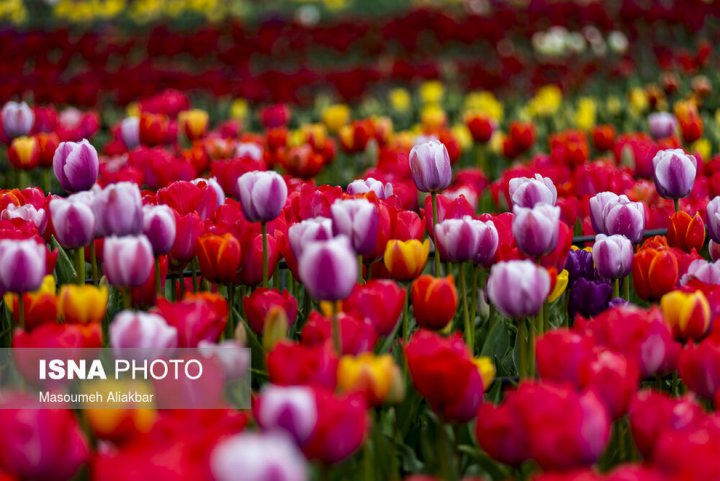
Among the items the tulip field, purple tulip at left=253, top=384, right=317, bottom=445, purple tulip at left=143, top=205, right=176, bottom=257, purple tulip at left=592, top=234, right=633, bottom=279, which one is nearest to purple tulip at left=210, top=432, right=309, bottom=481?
the tulip field

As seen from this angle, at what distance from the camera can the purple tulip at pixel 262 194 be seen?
2.18m

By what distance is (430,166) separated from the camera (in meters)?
2.49

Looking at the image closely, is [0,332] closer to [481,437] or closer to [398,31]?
[481,437]

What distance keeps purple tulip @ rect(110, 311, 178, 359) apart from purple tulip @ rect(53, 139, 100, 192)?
39.9 inches

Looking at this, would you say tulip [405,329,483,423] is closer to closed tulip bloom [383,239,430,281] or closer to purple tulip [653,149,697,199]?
closed tulip bloom [383,239,430,281]

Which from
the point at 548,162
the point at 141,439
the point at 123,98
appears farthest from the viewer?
the point at 123,98

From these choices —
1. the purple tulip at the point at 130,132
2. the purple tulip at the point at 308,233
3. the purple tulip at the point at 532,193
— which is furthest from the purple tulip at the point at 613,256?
the purple tulip at the point at 130,132

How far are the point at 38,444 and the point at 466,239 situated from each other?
3.75 feet

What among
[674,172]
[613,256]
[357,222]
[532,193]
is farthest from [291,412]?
[674,172]

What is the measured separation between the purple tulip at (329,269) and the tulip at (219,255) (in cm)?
49

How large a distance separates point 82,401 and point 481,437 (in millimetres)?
619

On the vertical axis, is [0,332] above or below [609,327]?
below

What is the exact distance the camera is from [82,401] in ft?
5.42

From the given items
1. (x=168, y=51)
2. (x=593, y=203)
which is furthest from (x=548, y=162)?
(x=168, y=51)
